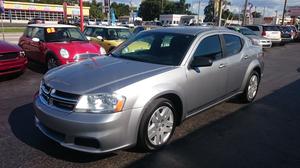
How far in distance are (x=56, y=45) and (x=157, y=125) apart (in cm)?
597

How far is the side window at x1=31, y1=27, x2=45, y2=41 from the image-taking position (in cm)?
928

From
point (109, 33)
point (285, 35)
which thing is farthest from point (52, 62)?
point (285, 35)

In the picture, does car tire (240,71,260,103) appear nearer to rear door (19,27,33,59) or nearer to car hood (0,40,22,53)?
car hood (0,40,22,53)

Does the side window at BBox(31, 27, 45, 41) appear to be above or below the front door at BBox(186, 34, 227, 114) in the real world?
above

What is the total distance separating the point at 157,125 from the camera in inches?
151

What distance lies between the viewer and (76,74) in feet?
12.7

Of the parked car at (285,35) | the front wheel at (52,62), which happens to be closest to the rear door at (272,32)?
the parked car at (285,35)

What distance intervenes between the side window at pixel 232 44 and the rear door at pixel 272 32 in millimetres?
17241

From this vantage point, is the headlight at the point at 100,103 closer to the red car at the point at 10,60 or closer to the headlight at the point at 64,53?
the red car at the point at 10,60

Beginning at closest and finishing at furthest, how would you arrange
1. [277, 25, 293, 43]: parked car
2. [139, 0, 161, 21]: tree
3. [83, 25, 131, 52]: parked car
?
[83, 25, 131, 52]: parked car < [277, 25, 293, 43]: parked car < [139, 0, 161, 21]: tree

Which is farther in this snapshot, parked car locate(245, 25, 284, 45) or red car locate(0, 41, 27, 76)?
parked car locate(245, 25, 284, 45)

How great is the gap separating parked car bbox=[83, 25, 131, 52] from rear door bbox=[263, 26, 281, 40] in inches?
532

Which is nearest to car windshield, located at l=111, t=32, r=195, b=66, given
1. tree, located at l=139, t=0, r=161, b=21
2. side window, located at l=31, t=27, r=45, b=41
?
side window, located at l=31, t=27, r=45, b=41

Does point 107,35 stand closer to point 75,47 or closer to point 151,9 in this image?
point 75,47
